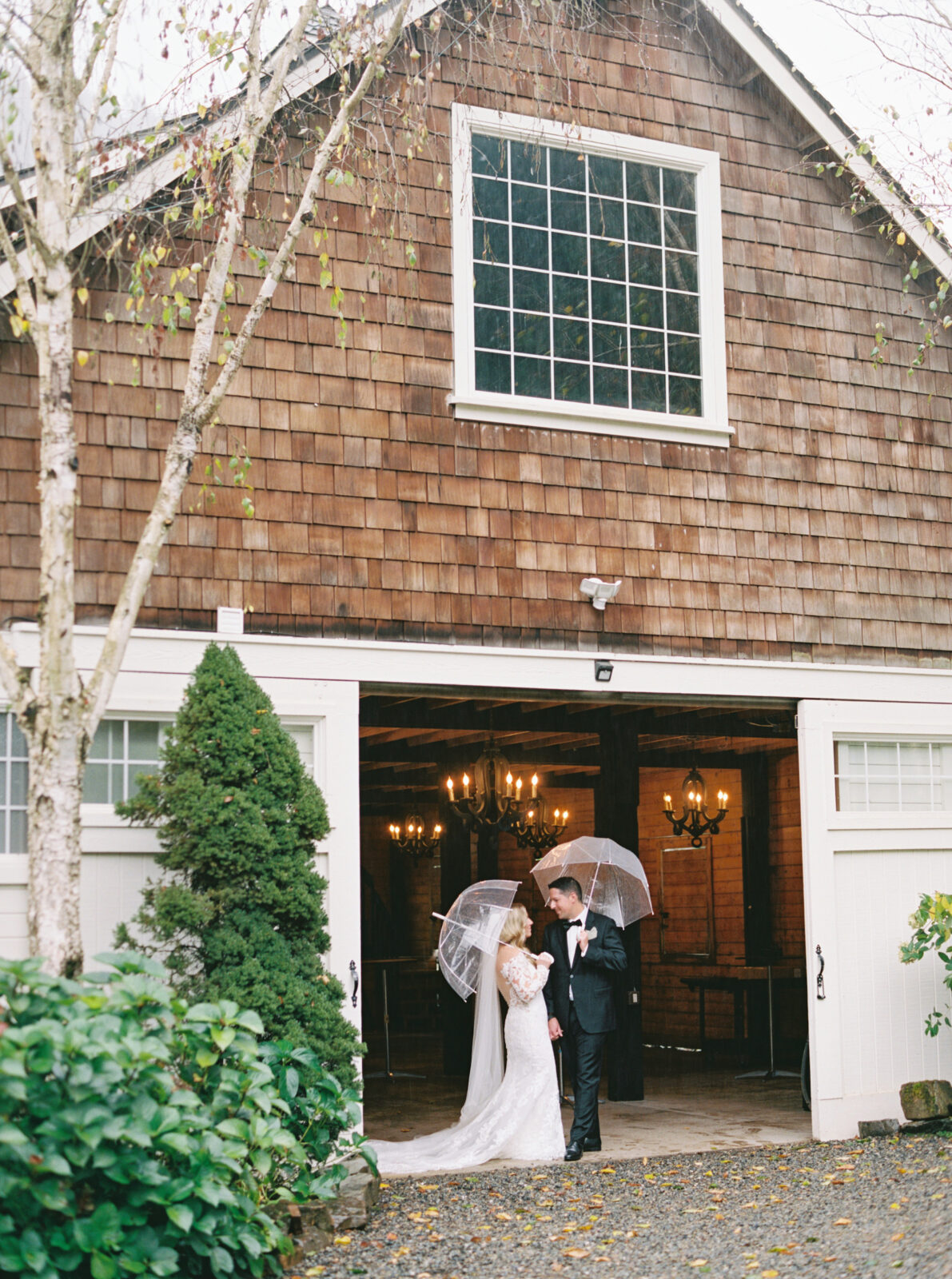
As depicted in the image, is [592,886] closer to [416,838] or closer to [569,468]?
[569,468]

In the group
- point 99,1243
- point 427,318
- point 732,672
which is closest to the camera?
point 99,1243

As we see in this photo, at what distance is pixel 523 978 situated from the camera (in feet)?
29.7

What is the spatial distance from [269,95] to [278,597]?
97.1 inches

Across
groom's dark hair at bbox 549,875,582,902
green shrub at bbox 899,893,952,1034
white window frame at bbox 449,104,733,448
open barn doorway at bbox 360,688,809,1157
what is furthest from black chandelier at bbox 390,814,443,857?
white window frame at bbox 449,104,733,448

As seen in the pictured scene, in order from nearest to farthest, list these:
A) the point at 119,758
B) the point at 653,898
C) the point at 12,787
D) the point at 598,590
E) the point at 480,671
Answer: the point at 12,787 → the point at 119,758 → the point at 480,671 → the point at 598,590 → the point at 653,898

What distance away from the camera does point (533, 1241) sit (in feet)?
21.0

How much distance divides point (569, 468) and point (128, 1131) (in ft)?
15.6

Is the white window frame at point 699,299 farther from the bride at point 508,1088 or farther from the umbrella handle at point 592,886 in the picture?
the bride at point 508,1088

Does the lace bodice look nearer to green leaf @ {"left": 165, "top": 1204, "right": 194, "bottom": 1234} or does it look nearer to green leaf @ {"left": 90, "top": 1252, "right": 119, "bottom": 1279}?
green leaf @ {"left": 165, "top": 1204, "right": 194, "bottom": 1234}

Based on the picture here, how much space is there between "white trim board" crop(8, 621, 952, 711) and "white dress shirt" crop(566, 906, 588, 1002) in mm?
1380

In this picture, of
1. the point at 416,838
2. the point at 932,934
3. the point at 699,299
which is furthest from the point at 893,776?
the point at 416,838

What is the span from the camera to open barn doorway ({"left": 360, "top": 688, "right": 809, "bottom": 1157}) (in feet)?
35.6

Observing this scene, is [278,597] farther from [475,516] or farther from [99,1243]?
[99,1243]

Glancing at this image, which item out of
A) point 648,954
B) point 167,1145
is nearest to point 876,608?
point 167,1145
